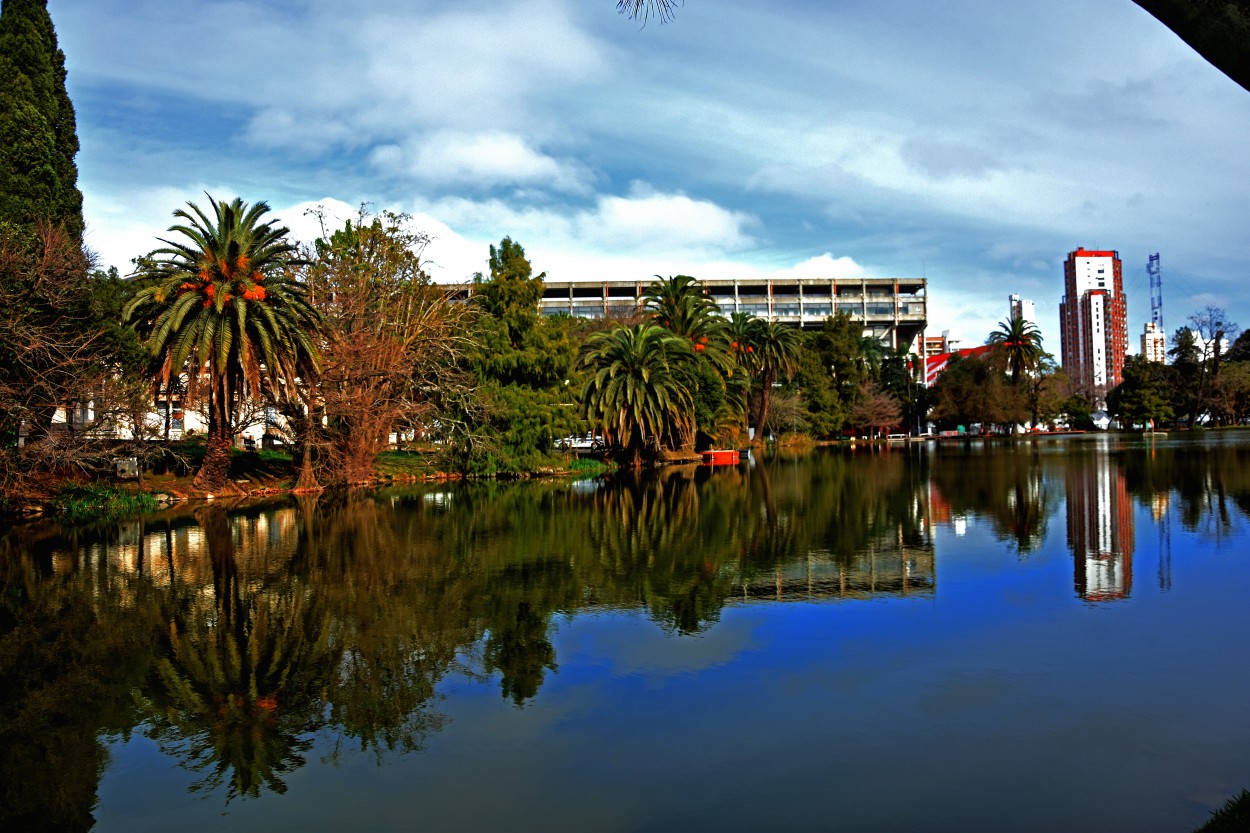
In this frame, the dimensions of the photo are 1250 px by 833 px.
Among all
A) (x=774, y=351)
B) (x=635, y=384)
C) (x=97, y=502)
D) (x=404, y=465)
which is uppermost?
(x=774, y=351)

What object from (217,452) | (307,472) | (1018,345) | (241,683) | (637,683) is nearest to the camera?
(637,683)

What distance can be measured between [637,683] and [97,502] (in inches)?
975

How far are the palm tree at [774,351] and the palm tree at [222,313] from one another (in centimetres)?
4310

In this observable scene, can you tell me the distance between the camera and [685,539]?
18.0 metres

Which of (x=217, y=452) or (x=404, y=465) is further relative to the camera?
(x=404, y=465)

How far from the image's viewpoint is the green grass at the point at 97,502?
26.2 m

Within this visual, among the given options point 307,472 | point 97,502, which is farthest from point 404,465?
point 97,502

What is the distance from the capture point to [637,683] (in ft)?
27.2

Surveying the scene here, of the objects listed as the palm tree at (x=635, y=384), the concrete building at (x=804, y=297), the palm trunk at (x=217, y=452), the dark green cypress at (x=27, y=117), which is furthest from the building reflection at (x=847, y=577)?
the concrete building at (x=804, y=297)

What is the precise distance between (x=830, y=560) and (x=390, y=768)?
31.8ft

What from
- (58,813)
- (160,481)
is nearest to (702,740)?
(58,813)

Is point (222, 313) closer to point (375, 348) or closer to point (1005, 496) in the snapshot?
point (375, 348)

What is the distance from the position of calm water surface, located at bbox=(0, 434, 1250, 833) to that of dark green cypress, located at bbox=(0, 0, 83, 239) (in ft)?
48.8

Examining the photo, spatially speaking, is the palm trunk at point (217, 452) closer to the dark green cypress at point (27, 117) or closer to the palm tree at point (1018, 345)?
the dark green cypress at point (27, 117)
